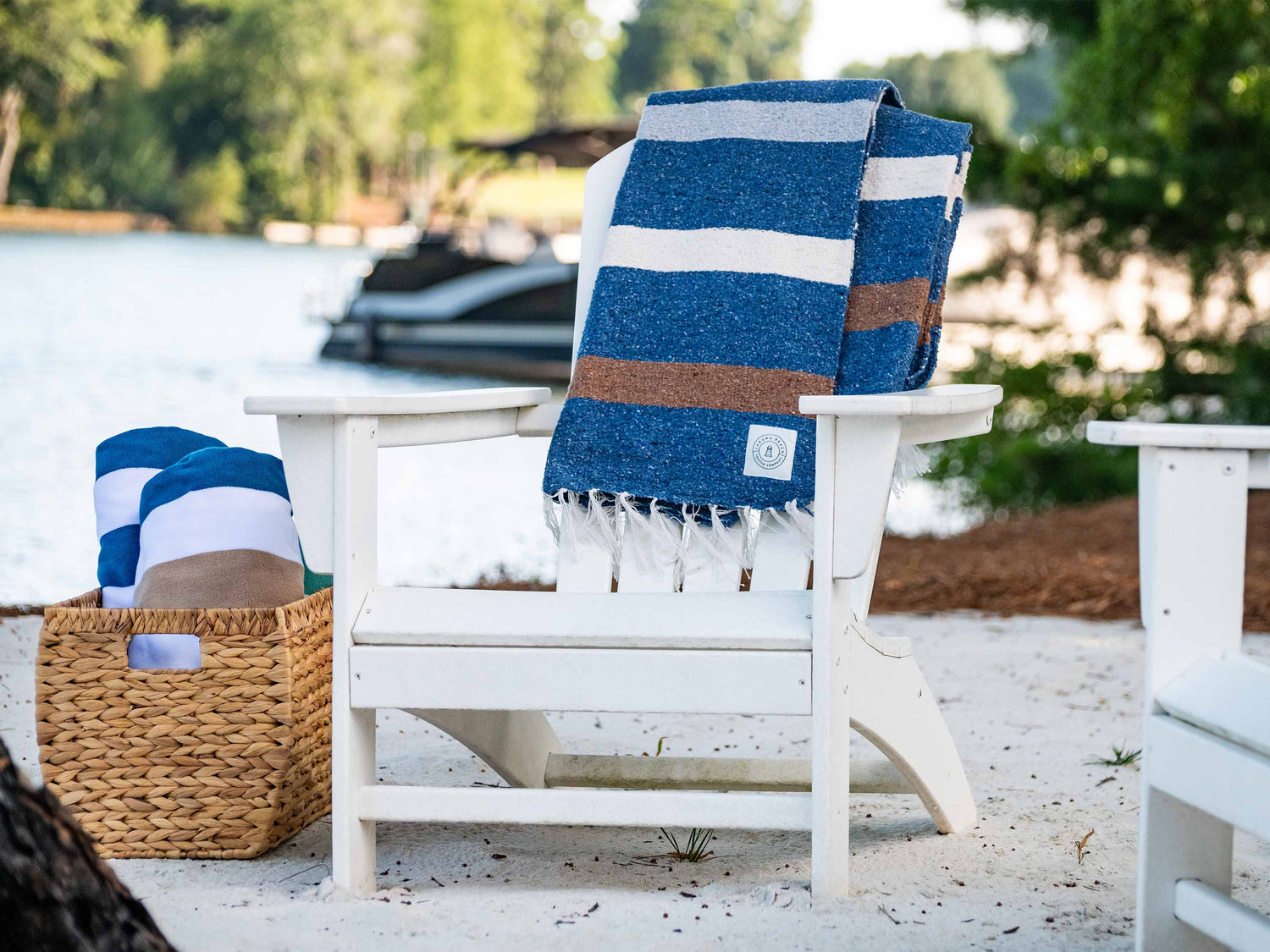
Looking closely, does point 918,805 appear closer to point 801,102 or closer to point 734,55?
point 801,102

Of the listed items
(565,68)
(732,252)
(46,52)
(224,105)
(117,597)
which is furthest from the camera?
(565,68)

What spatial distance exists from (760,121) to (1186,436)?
1097mm

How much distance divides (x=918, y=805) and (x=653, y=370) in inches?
30.8

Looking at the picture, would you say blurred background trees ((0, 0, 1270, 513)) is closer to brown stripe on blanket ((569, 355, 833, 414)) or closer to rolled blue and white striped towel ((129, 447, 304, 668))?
brown stripe on blanket ((569, 355, 833, 414))

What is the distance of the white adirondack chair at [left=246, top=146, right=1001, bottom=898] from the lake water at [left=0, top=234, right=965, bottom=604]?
10.4 feet

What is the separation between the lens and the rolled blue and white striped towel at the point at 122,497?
6.40 ft

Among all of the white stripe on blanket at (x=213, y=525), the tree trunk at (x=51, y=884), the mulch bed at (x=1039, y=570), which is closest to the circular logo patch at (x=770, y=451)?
the white stripe on blanket at (x=213, y=525)

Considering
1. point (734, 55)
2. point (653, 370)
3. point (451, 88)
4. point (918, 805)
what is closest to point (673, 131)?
point (653, 370)

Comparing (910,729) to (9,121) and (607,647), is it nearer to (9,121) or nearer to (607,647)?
(607,647)

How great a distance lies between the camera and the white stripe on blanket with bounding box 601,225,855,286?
6.81ft

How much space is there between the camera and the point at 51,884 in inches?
42.0

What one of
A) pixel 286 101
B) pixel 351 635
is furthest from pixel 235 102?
pixel 351 635

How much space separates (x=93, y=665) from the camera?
5.86 feet

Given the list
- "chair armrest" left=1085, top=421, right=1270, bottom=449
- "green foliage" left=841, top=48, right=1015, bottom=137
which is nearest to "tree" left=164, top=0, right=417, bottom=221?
"green foliage" left=841, top=48, right=1015, bottom=137
